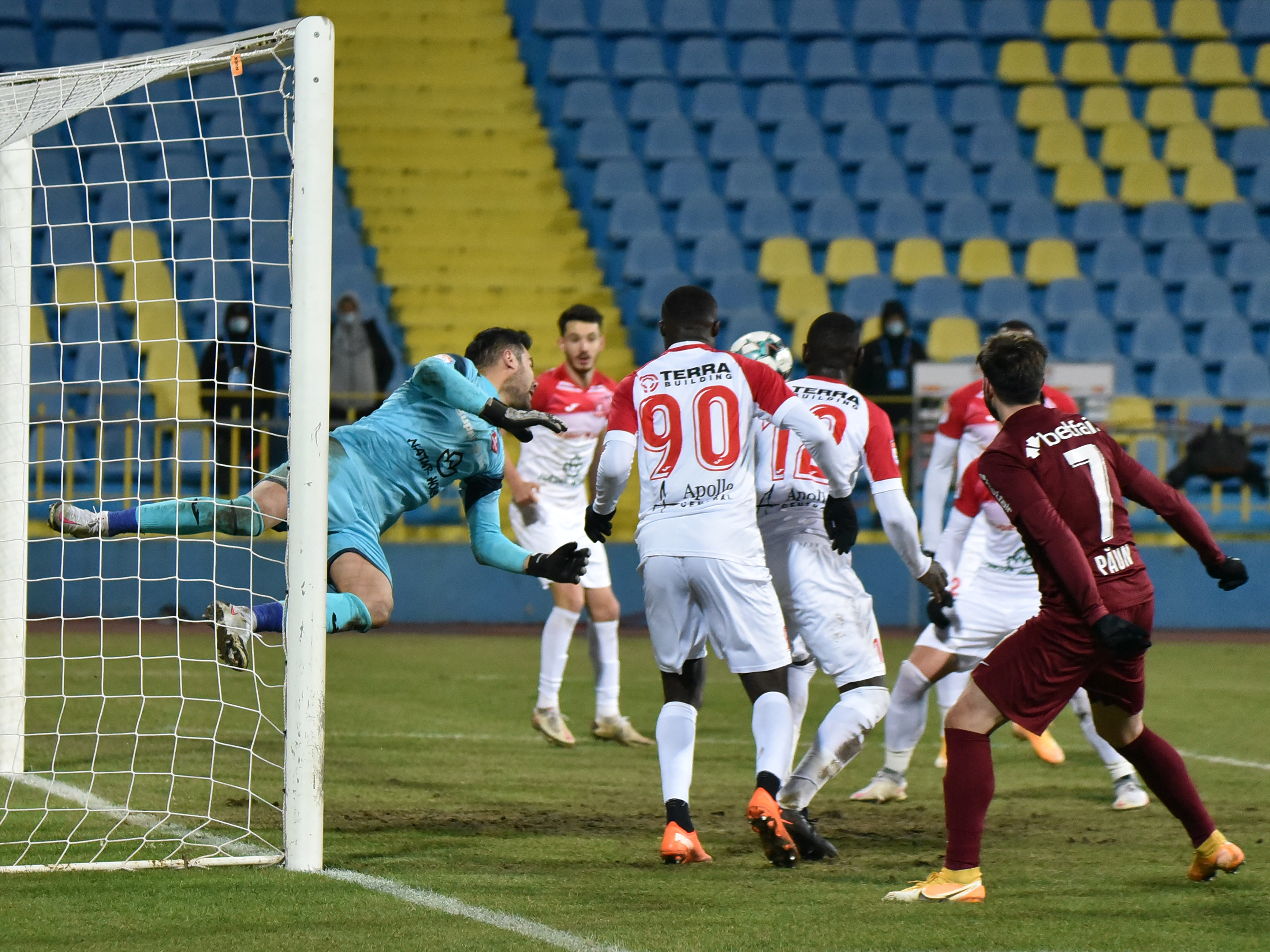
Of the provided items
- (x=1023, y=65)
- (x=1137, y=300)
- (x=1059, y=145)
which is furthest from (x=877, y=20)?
(x=1137, y=300)

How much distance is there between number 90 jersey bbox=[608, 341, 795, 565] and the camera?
5691 mm

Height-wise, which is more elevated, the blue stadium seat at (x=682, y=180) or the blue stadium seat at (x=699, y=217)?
the blue stadium seat at (x=682, y=180)

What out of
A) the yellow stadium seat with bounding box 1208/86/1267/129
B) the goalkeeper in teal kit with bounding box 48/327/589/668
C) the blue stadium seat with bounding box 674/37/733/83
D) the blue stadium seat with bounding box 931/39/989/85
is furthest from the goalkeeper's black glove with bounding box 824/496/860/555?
the yellow stadium seat with bounding box 1208/86/1267/129

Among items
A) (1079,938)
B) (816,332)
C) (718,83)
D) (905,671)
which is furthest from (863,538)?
(1079,938)

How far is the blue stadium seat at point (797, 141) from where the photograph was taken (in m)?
19.3

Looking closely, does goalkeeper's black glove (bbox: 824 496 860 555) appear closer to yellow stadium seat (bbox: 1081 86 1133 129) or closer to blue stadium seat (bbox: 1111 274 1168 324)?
blue stadium seat (bbox: 1111 274 1168 324)

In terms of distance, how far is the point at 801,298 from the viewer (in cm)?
1772

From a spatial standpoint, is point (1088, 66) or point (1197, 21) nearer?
point (1088, 66)

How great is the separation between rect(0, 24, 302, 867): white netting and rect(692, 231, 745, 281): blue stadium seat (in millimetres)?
4598

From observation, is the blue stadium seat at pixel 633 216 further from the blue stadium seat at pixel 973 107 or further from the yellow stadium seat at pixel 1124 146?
the yellow stadium seat at pixel 1124 146

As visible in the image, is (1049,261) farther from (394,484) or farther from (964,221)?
(394,484)

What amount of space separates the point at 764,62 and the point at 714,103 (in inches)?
37.9

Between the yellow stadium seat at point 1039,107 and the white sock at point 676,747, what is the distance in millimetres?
15731

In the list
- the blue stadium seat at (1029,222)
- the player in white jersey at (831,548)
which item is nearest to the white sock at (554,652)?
the player in white jersey at (831,548)
